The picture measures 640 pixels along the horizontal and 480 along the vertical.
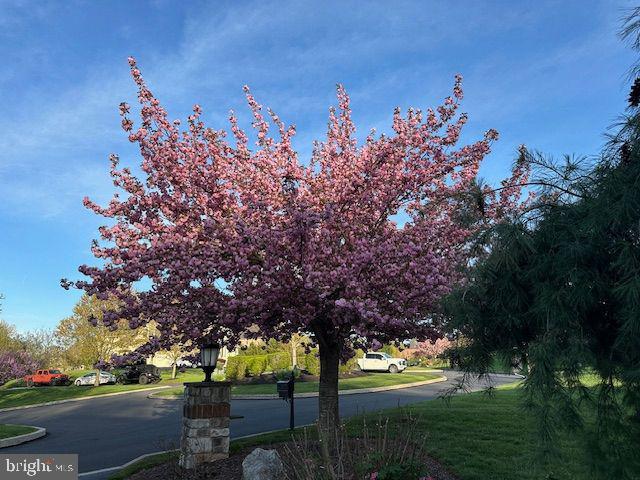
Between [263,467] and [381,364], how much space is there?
34320 mm

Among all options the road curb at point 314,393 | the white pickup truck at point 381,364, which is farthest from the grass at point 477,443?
the white pickup truck at point 381,364

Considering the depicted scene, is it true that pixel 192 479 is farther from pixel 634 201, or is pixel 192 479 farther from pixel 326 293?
pixel 634 201

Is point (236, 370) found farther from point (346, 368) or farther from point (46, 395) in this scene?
point (46, 395)

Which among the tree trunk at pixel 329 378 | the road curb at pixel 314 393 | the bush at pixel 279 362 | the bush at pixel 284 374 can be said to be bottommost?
the road curb at pixel 314 393

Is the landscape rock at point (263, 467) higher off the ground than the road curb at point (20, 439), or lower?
higher

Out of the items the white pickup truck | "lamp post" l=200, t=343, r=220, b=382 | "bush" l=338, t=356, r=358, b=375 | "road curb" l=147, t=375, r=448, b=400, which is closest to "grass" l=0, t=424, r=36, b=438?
"lamp post" l=200, t=343, r=220, b=382

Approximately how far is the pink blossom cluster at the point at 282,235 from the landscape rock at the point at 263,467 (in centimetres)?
236

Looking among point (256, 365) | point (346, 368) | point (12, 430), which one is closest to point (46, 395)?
point (256, 365)

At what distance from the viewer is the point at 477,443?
998 cm

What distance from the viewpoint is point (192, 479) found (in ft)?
27.9

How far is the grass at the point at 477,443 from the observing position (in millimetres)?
7582

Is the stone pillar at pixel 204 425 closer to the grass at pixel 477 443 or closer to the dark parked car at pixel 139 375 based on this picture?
the grass at pixel 477 443

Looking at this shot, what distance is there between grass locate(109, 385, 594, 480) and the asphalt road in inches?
46.0

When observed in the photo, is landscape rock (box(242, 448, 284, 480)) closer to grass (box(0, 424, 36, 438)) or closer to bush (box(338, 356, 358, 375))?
grass (box(0, 424, 36, 438))
